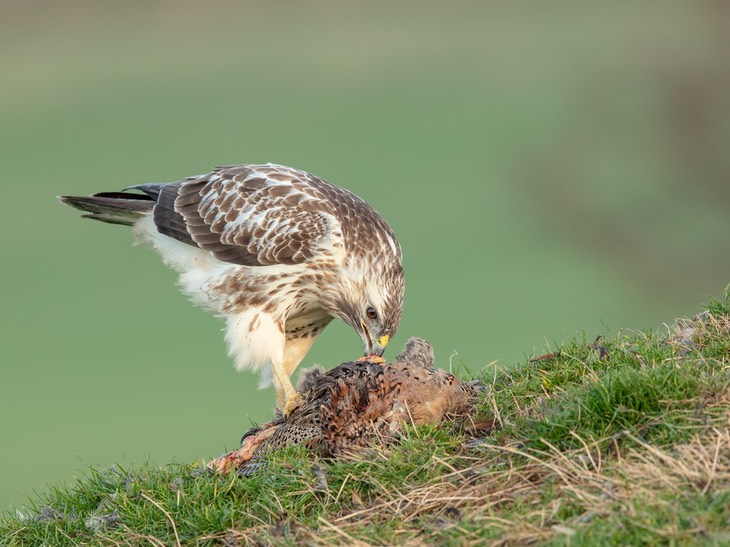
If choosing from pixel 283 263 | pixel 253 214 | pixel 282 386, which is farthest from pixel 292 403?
pixel 253 214

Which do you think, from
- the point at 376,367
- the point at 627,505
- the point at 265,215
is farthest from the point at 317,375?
the point at 627,505

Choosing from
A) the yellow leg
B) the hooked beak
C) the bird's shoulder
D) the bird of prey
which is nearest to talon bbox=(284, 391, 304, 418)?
the yellow leg

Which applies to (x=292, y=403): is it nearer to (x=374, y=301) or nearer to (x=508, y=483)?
(x=374, y=301)

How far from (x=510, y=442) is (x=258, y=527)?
159 cm

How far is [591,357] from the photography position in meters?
7.31

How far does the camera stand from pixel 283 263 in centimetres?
859

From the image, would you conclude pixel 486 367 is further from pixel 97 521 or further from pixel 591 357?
pixel 97 521

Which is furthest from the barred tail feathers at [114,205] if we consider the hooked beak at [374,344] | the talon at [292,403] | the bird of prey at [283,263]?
the talon at [292,403]

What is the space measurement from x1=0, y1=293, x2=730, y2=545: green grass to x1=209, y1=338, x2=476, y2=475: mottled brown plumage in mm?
154

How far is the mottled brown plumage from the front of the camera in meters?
6.40

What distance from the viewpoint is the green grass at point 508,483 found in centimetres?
483

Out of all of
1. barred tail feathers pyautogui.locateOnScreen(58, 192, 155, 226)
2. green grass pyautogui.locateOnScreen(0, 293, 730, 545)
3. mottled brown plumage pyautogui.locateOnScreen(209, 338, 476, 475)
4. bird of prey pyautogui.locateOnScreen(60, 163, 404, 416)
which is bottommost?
green grass pyautogui.locateOnScreen(0, 293, 730, 545)

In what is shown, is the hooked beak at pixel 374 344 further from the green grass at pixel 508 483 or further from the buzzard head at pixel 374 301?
the green grass at pixel 508 483

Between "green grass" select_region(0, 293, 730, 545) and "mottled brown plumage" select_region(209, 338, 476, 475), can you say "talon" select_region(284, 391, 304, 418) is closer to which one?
"mottled brown plumage" select_region(209, 338, 476, 475)
